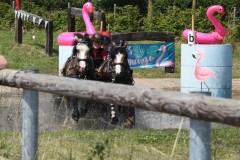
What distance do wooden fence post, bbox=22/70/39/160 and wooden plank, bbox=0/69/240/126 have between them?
0.40 feet

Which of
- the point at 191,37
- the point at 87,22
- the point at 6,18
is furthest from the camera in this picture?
the point at 6,18

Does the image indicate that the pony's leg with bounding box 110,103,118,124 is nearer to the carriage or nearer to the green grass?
the carriage

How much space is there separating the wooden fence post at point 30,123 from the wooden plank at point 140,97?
12 centimetres

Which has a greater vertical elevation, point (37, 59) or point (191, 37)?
point (191, 37)

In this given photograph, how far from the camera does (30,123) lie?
20.9 feet

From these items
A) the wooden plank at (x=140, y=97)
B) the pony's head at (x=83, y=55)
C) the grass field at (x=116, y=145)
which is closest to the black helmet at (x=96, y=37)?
the pony's head at (x=83, y=55)

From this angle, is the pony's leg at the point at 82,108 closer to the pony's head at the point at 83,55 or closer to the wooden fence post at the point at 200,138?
the pony's head at the point at 83,55

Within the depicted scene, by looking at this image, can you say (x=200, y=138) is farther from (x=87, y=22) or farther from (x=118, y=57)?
(x=87, y=22)

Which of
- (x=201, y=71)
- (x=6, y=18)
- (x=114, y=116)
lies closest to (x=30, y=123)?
(x=114, y=116)

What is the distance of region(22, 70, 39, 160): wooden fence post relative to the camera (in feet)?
20.8

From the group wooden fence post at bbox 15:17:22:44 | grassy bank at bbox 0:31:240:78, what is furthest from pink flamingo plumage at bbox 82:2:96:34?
wooden fence post at bbox 15:17:22:44

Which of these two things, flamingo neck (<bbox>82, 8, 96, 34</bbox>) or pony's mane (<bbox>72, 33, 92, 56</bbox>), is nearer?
pony's mane (<bbox>72, 33, 92, 56</bbox>)

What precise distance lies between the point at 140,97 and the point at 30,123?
1.69m

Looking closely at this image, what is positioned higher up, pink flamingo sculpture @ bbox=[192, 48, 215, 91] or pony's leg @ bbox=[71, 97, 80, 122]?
pink flamingo sculpture @ bbox=[192, 48, 215, 91]
